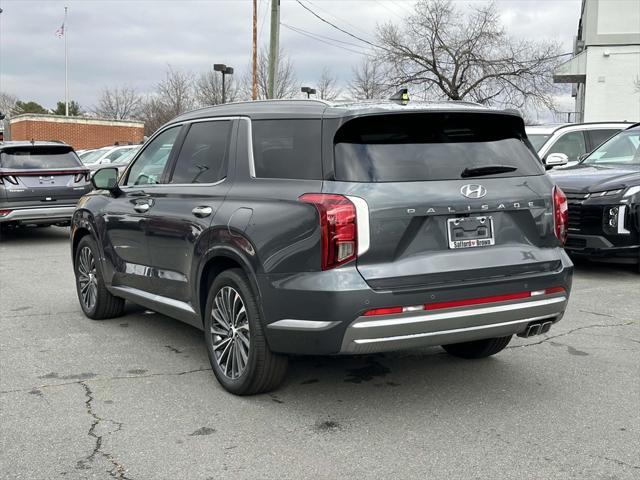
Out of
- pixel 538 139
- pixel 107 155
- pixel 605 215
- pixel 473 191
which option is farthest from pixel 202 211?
pixel 107 155

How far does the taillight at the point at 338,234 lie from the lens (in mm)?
3816

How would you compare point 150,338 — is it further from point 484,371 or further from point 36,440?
point 484,371

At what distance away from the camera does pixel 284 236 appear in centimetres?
402

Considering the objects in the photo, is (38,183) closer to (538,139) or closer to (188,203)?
(188,203)

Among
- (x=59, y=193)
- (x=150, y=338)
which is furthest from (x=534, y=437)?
(x=59, y=193)

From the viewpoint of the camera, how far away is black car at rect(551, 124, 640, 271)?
837 cm

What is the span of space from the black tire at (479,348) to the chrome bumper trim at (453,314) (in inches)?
32.8

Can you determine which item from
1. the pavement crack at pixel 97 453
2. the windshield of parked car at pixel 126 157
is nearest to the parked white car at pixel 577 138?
the pavement crack at pixel 97 453

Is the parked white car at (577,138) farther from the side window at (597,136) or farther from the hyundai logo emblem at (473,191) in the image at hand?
the hyundai logo emblem at (473,191)

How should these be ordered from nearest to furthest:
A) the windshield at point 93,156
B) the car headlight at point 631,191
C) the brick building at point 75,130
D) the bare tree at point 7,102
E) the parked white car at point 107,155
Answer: the car headlight at point 631,191
the parked white car at point 107,155
the windshield at point 93,156
the brick building at point 75,130
the bare tree at point 7,102

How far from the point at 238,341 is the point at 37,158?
383 inches

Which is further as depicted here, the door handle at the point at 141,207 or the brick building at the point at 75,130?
the brick building at the point at 75,130

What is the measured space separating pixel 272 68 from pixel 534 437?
725 inches

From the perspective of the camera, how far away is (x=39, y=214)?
1247 centimetres
